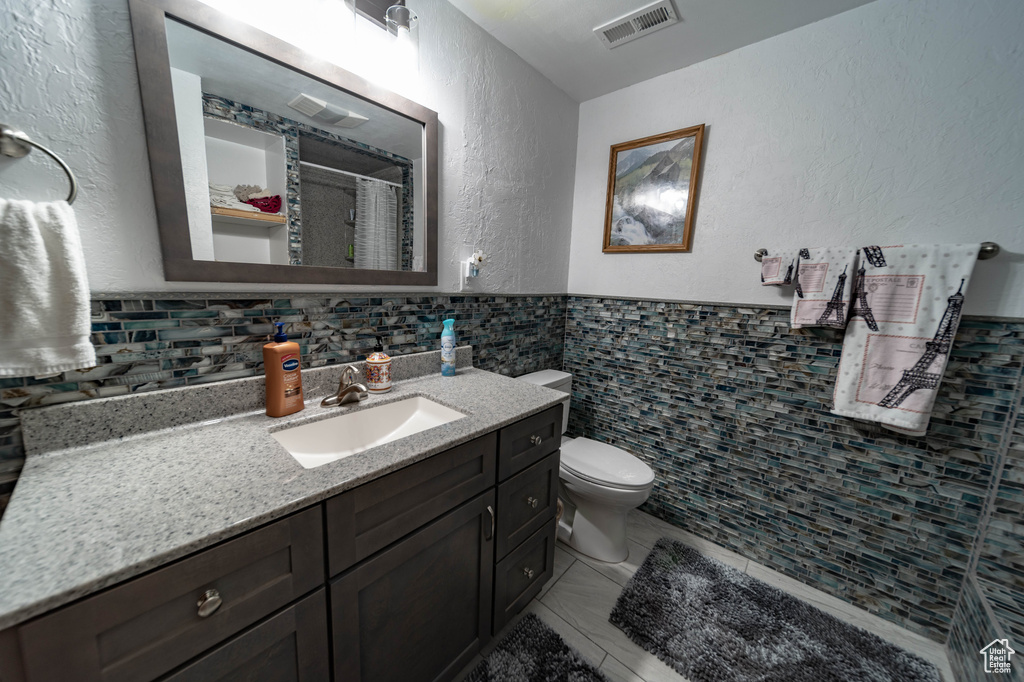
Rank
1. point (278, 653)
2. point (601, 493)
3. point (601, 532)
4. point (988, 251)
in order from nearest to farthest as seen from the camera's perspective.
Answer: point (278, 653), point (988, 251), point (601, 493), point (601, 532)

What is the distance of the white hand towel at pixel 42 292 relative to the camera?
2.16 feet

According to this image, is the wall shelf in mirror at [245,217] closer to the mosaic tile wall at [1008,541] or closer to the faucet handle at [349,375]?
the faucet handle at [349,375]

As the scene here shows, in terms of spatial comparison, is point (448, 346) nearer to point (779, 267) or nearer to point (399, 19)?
point (399, 19)

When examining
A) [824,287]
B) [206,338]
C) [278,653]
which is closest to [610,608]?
[278,653]

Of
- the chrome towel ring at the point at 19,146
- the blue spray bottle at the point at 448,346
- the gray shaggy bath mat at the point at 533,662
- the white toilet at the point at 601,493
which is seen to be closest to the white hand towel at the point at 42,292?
the chrome towel ring at the point at 19,146

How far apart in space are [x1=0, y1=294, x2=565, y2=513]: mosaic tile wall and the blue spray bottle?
7 cm

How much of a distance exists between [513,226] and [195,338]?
1328 mm

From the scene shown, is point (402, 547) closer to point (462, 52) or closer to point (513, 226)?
point (513, 226)

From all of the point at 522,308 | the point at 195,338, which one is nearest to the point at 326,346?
the point at 195,338

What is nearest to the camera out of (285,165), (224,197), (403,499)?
(403,499)

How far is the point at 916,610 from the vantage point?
136 cm

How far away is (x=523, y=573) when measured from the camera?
1.30 metres

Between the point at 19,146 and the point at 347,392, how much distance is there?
2.74ft

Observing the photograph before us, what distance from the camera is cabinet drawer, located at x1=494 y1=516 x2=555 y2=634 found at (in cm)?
119
